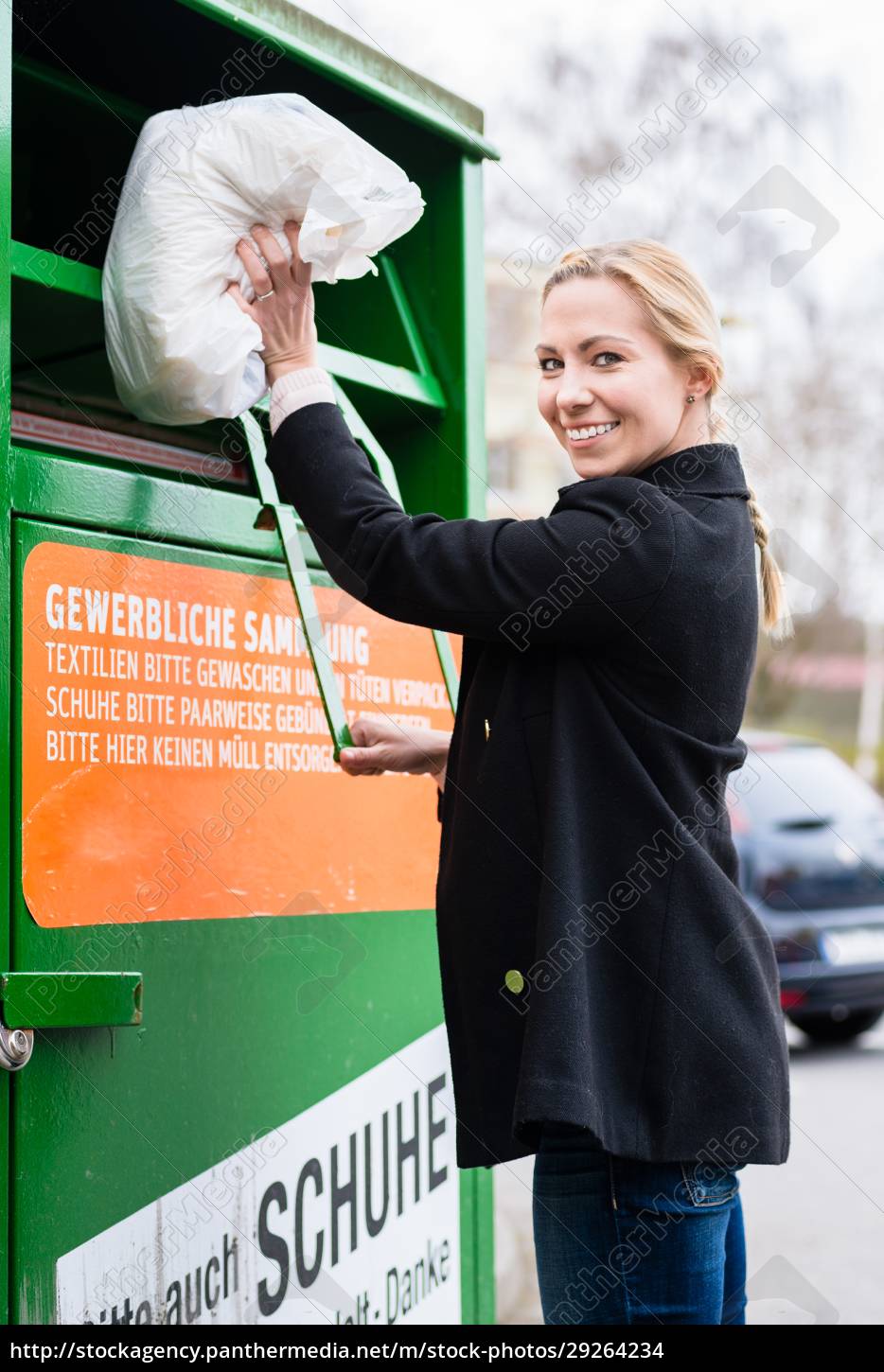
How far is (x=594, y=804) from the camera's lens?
1.72 metres

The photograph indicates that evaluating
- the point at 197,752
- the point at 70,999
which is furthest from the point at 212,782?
the point at 70,999

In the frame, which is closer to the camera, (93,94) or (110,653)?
(110,653)

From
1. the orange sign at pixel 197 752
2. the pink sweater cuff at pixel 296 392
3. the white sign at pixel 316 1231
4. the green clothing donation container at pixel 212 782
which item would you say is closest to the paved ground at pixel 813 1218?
the white sign at pixel 316 1231

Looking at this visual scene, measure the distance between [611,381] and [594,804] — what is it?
51cm

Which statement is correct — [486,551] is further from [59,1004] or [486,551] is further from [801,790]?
[801,790]

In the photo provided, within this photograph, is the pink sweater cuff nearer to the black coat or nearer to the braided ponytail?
the black coat

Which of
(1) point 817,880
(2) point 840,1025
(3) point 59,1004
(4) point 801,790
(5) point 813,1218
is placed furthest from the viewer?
(2) point 840,1025

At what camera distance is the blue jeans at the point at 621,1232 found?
1.66 meters

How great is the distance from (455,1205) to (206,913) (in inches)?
33.2

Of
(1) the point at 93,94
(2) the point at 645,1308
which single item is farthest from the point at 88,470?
(2) the point at 645,1308

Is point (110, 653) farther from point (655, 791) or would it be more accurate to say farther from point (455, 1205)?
point (455, 1205)

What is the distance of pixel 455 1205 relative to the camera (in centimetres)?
258

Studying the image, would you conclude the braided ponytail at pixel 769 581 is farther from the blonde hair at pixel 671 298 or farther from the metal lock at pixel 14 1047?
the metal lock at pixel 14 1047

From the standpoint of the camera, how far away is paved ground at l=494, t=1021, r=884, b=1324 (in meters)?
4.24
